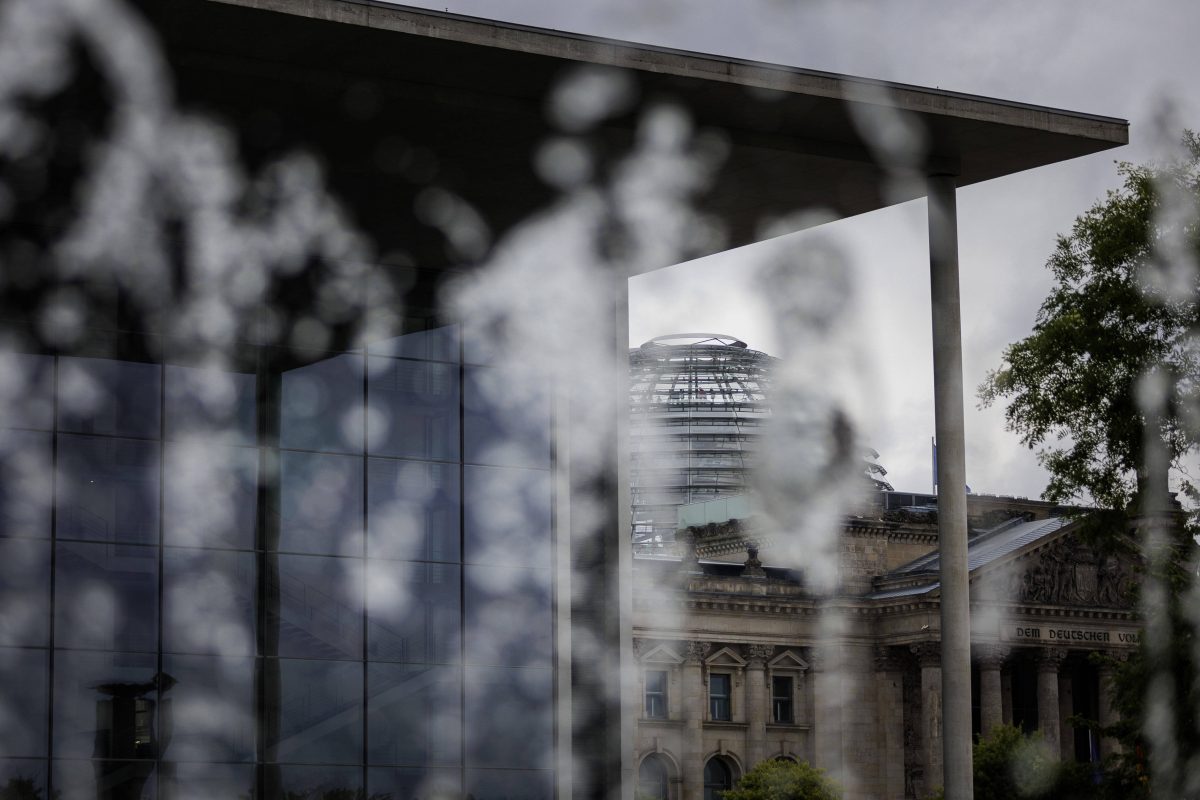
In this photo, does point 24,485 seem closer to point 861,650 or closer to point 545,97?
point 545,97

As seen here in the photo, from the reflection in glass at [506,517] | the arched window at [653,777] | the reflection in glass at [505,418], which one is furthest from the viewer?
the arched window at [653,777]

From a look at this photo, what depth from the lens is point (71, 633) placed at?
19.3 metres

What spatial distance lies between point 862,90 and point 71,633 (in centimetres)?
972

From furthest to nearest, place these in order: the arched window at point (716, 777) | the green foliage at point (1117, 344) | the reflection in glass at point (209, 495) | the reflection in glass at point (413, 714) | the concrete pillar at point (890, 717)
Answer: the concrete pillar at point (890, 717)
the arched window at point (716, 777)
the green foliage at point (1117, 344)
the reflection in glass at point (413, 714)
the reflection in glass at point (209, 495)

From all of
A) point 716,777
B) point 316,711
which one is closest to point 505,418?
point 316,711

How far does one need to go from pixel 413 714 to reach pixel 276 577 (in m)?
2.20

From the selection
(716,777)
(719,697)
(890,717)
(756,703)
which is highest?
(719,697)

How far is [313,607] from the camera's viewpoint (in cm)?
2044

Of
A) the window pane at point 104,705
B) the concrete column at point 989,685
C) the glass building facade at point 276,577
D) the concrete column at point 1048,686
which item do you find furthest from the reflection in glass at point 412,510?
the concrete column at point 1048,686

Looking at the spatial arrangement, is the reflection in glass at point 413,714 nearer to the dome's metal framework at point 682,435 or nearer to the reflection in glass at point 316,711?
the reflection in glass at point 316,711

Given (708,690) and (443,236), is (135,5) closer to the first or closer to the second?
(443,236)

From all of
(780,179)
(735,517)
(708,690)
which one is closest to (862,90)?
(780,179)

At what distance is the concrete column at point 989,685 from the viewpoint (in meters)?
69.0

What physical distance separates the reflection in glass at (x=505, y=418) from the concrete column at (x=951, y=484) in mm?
4818
